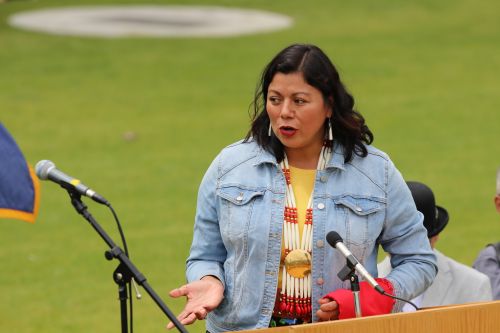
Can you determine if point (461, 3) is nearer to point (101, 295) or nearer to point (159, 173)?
point (159, 173)

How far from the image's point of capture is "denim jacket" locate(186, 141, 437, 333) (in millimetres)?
5211

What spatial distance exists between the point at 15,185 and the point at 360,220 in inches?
58.2

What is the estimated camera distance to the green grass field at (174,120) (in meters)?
11.0

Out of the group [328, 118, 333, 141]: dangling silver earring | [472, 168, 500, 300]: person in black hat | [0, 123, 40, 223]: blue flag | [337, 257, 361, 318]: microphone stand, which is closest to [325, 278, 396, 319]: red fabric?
[337, 257, 361, 318]: microphone stand

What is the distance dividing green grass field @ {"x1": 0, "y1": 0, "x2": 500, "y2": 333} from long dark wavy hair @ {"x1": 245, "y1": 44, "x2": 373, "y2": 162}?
4.41m

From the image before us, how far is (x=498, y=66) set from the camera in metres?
19.6

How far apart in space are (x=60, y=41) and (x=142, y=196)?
30.5ft

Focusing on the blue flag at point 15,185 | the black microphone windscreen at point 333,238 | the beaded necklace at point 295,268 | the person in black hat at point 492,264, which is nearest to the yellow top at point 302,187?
the beaded necklace at point 295,268

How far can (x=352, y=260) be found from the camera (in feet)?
16.0

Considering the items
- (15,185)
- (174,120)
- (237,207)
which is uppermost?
(174,120)

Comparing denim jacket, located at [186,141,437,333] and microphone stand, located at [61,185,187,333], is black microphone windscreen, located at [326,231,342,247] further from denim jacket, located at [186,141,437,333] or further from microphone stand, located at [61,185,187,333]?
microphone stand, located at [61,185,187,333]

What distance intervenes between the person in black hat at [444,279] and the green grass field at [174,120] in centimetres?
311

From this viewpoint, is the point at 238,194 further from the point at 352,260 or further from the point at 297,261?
the point at 352,260

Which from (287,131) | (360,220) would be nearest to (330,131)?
(287,131)
